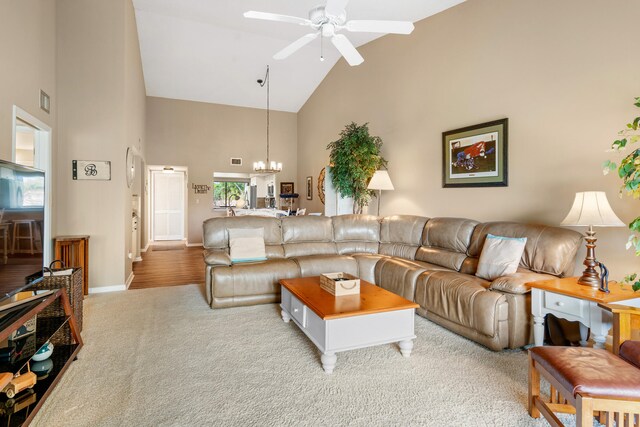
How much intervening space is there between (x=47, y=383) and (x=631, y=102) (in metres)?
4.47

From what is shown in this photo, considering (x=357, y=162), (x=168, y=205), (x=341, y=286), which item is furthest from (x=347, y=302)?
(x=168, y=205)

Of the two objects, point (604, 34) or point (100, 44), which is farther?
point (100, 44)

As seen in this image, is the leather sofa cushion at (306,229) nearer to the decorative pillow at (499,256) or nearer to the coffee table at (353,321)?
the coffee table at (353,321)

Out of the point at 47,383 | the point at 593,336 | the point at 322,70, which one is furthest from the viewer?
the point at 322,70

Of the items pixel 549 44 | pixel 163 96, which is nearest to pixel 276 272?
pixel 549 44

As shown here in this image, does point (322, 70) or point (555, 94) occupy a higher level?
point (322, 70)

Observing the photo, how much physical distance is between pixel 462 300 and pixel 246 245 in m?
2.44

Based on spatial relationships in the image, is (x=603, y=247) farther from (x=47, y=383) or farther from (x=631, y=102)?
(x=47, y=383)

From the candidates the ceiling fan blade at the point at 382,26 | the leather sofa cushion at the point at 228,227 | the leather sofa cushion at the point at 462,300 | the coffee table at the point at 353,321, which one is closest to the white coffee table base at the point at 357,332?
the coffee table at the point at 353,321

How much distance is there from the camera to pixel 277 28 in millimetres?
5887

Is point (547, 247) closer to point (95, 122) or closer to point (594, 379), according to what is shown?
point (594, 379)

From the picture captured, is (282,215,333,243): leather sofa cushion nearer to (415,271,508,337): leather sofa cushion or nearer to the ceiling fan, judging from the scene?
(415,271,508,337): leather sofa cushion

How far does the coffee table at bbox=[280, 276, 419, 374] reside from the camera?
91.0 inches

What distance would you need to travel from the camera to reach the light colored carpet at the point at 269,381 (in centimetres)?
183
